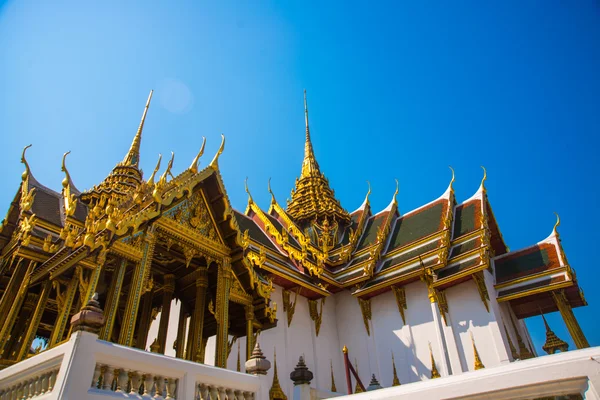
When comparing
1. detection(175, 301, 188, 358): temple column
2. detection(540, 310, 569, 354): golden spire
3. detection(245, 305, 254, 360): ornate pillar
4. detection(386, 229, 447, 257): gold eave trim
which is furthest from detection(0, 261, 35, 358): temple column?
detection(386, 229, 447, 257): gold eave trim

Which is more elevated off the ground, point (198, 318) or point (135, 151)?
point (135, 151)

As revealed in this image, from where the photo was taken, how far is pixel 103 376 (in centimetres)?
299

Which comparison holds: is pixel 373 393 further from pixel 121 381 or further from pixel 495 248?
pixel 495 248

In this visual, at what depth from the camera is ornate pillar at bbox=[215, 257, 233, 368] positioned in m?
5.10

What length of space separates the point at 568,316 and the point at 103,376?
37.6 feet

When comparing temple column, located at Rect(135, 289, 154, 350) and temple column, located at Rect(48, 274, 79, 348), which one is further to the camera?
temple column, located at Rect(135, 289, 154, 350)

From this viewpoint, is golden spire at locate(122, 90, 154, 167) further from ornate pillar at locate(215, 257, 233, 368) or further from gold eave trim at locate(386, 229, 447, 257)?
gold eave trim at locate(386, 229, 447, 257)

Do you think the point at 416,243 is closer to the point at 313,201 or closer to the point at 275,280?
the point at 275,280

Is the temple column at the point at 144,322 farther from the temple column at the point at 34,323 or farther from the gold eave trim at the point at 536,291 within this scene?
the gold eave trim at the point at 536,291

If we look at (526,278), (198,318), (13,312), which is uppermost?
(526,278)

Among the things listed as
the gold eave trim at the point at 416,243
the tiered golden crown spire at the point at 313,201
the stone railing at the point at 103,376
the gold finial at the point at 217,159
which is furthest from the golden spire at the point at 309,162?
the stone railing at the point at 103,376

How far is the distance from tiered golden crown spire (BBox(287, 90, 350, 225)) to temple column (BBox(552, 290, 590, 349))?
9277 mm

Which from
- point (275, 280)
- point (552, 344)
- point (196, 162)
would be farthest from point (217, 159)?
point (552, 344)

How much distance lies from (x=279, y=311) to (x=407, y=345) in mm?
3777
